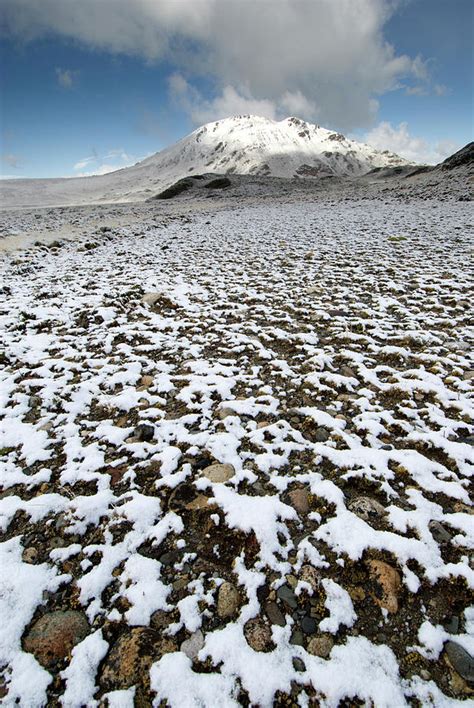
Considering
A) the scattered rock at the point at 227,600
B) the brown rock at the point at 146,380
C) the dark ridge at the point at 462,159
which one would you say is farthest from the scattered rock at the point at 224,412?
the dark ridge at the point at 462,159

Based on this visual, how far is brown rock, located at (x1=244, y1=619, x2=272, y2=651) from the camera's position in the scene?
2453mm

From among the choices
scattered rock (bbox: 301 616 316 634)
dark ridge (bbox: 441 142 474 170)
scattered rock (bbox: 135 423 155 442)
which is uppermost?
dark ridge (bbox: 441 142 474 170)

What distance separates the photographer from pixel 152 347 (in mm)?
7043

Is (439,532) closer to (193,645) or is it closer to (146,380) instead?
(193,645)

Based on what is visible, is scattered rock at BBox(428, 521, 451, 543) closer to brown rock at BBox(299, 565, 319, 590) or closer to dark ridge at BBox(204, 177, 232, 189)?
brown rock at BBox(299, 565, 319, 590)

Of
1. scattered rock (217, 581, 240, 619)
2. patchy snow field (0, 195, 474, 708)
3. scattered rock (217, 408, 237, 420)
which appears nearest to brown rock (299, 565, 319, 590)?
patchy snow field (0, 195, 474, 708)

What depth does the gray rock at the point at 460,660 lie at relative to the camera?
7.39 feet

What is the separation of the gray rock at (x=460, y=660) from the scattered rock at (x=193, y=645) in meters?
1.72

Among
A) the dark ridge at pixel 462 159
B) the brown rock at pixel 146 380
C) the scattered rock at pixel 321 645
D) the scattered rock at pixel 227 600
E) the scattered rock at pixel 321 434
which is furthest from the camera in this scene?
the dark ridge at pixel 462 159

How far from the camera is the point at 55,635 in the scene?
8.33ft

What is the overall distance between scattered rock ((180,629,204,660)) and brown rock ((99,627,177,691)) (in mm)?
78

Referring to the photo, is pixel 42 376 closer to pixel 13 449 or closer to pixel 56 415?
pixel 56 415

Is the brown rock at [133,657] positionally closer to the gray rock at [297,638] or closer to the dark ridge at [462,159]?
the gray rock at [297,638]

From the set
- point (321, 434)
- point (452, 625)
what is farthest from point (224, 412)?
point (452, 625)
